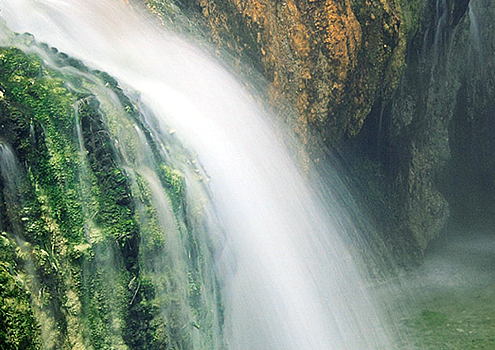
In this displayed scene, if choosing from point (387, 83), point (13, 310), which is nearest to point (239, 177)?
point (13, 310)

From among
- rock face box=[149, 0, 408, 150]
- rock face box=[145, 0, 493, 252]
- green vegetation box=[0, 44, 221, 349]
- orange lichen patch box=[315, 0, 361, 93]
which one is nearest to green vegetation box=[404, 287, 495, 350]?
rock face box=[145, 0, 493, 252]

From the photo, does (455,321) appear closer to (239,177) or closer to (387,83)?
(387,83)

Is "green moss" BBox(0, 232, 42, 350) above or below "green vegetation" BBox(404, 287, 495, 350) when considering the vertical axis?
below

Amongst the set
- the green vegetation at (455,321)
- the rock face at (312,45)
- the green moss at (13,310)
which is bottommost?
the green moss at (13,310)

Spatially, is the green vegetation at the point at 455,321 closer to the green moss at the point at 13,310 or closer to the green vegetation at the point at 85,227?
the green vegetation at the point at 85,227

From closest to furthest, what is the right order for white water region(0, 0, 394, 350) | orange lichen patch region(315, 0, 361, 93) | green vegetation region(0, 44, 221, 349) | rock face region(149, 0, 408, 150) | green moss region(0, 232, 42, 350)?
green moss region(0, 232, 42, 350) < green vegetation region(0, 44, 221, 349) < white water region(0, 0, 394, 350) < rock face region(149, 0, 408, 150) < orange lichen patch region(315, 0, 361, 93)

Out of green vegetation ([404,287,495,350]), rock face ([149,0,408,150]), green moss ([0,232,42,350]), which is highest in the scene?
rock face ([149,0,408,150])

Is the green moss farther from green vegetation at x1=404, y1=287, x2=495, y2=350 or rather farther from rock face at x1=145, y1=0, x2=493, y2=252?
green vegetation at x1=404, y1=287, x2=495, y2=350

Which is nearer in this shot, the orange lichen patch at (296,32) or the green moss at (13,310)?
the green moss at (13,310)

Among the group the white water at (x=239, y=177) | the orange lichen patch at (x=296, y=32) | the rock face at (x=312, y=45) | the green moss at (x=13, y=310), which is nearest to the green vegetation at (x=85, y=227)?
the green moss at (x=13, y=310)
